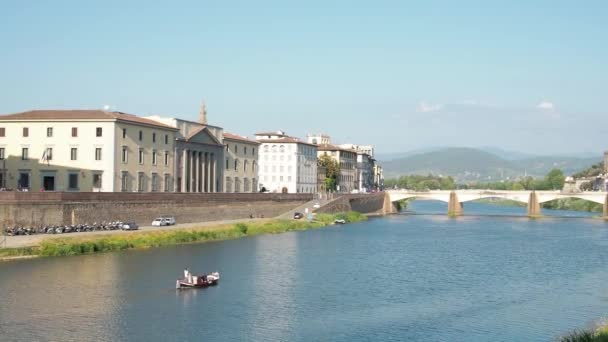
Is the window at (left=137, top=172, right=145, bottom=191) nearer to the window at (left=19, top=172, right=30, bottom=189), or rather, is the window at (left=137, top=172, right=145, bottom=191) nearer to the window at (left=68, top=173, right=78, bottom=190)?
the window at (left=68, top=173, right=78, bottom=190)

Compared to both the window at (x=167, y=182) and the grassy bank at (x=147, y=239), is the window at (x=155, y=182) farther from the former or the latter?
the grassy bank at (x=147, y=239)

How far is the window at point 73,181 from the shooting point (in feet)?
282

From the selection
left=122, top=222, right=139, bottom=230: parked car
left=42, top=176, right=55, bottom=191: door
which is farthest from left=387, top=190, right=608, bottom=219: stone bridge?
left=122, top=222, right=139, bottom=230: parked car

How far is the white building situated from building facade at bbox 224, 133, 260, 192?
15818 mm

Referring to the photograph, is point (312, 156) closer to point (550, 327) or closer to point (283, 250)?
point (283, 250)

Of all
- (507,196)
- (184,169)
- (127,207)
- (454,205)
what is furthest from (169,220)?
(507,196)

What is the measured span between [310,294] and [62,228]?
29.4 metres

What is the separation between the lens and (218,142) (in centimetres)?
11250

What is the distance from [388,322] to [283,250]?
32672 millimetres

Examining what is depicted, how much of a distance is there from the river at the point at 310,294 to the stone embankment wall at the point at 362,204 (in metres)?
47.3

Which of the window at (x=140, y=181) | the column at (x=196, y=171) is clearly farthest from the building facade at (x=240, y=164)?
the window at (x=140, y=181)

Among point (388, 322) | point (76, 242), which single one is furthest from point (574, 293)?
point (76, 242)

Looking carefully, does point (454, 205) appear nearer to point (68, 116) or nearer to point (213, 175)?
point (213, 175)

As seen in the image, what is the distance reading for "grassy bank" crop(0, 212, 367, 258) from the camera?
6143 centimetres
